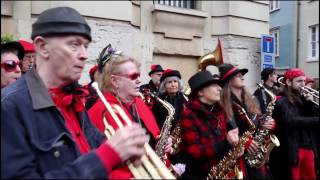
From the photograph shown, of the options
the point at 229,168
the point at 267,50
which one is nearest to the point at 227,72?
the point at 229,168

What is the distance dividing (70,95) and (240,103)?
3454mm

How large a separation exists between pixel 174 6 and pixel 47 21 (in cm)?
819

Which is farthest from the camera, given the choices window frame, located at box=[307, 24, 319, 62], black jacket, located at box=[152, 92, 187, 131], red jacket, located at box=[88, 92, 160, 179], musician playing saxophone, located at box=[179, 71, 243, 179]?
window frame, located at box=[307, 24, 319, 62]

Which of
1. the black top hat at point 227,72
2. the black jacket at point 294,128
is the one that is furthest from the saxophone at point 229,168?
the black jacket at point 294,128

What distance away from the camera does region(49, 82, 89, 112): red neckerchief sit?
226cm

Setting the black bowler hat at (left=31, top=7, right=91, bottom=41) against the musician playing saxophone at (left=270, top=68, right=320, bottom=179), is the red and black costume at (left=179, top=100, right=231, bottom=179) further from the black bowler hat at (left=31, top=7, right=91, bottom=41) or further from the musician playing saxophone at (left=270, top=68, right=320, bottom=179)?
the musician playing saxophone at (left=270, top=68, right=320, bottom=179)

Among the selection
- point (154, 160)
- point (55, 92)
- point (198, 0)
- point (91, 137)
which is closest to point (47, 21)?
point (55, 92)

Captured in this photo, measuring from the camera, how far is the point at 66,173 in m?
1.91

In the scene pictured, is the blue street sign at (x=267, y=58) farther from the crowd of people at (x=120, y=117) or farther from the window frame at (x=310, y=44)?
the window frame at (x=310, y=44)

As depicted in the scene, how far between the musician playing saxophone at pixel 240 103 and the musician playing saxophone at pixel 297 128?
1.30m

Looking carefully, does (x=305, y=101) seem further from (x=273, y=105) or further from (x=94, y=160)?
(x=94, y=160)

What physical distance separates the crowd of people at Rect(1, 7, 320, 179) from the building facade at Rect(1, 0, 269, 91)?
150cm

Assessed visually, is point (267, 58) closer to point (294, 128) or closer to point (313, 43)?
point (294, 128)

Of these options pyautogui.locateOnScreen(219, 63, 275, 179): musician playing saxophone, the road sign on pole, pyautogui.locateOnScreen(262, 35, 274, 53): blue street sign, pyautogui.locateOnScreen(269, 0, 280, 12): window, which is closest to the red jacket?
pyautogui.locateOnScreen(219, 63, 275, 179): musician playing saxophone
